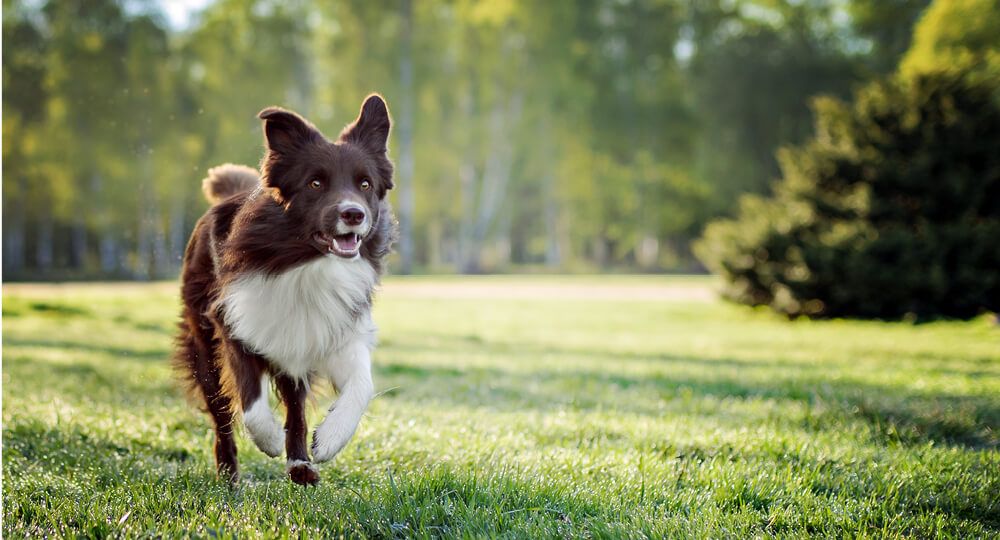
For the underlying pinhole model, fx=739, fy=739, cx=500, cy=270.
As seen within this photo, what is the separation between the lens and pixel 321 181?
335 cm

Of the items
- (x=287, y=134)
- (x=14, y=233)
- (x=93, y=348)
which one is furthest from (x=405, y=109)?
(x=287, y=134)

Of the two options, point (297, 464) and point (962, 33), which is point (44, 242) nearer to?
point (962, 33)

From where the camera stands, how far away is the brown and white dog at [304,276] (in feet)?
10.8

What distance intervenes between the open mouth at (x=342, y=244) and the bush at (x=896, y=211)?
12.2 metres

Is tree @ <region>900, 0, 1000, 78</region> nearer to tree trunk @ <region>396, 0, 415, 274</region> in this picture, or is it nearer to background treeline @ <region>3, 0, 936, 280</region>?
background treeline @ <region>3, 0, 936, 280</region>

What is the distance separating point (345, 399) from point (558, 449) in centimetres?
153

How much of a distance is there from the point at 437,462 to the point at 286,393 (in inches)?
34.5

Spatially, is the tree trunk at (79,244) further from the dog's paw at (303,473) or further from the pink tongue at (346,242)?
the pink tongue at (346,242)

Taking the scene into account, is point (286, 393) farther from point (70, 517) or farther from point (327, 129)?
point (327, 129)

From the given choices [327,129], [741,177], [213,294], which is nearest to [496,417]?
[213,294]

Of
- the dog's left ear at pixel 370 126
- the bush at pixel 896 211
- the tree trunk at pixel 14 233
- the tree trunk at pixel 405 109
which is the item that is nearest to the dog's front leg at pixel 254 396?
the dog's left ear at pixel 370 126

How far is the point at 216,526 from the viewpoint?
2758mm

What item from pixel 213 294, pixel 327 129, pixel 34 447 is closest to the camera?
pixel 213 294

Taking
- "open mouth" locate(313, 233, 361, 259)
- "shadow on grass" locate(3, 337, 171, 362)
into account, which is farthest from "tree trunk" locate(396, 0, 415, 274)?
"open mouth" locate(313, 233, 361, 259)
